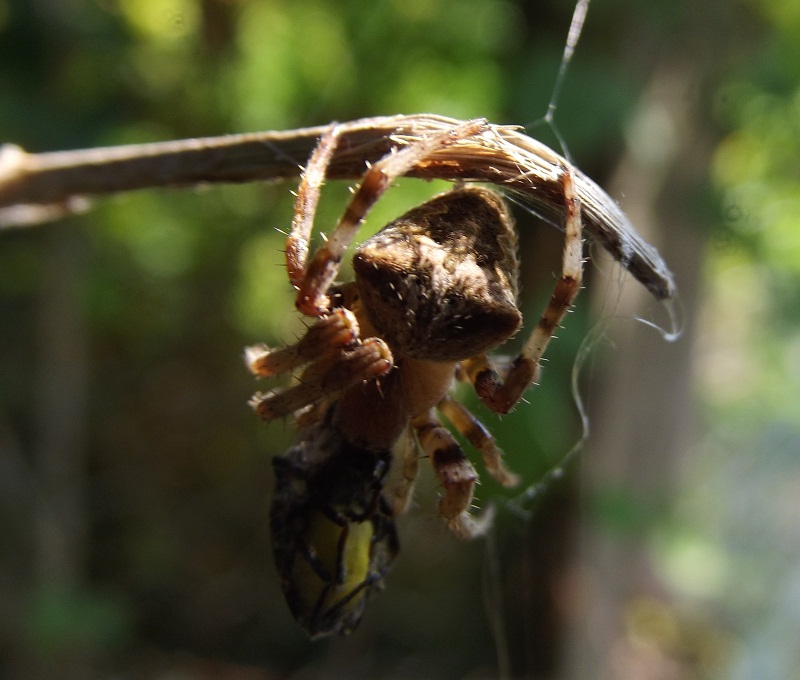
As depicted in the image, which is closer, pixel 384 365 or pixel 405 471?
pixel 384 365

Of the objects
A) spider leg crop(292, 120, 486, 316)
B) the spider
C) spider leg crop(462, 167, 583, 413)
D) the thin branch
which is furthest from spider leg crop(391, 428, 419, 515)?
the thin branch

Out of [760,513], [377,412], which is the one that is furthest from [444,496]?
[760,513]

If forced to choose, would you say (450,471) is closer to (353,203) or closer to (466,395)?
(466,395)

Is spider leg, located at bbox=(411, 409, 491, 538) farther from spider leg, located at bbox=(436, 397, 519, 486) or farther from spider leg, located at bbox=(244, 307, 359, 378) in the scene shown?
spider leg, located at bbox=(244, 307, 359, 378)

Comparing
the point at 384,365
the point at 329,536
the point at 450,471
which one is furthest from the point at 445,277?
the point at 329,536

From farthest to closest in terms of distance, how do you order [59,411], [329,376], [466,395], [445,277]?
[59,411] → [466,395] → [329,376] → [445,277]

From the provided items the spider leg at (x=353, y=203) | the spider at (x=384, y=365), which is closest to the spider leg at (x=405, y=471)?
the spider at (x=384, y=365)

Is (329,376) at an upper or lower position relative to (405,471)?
upper

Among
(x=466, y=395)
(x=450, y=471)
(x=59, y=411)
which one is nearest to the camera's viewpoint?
(x=450, y=471)
